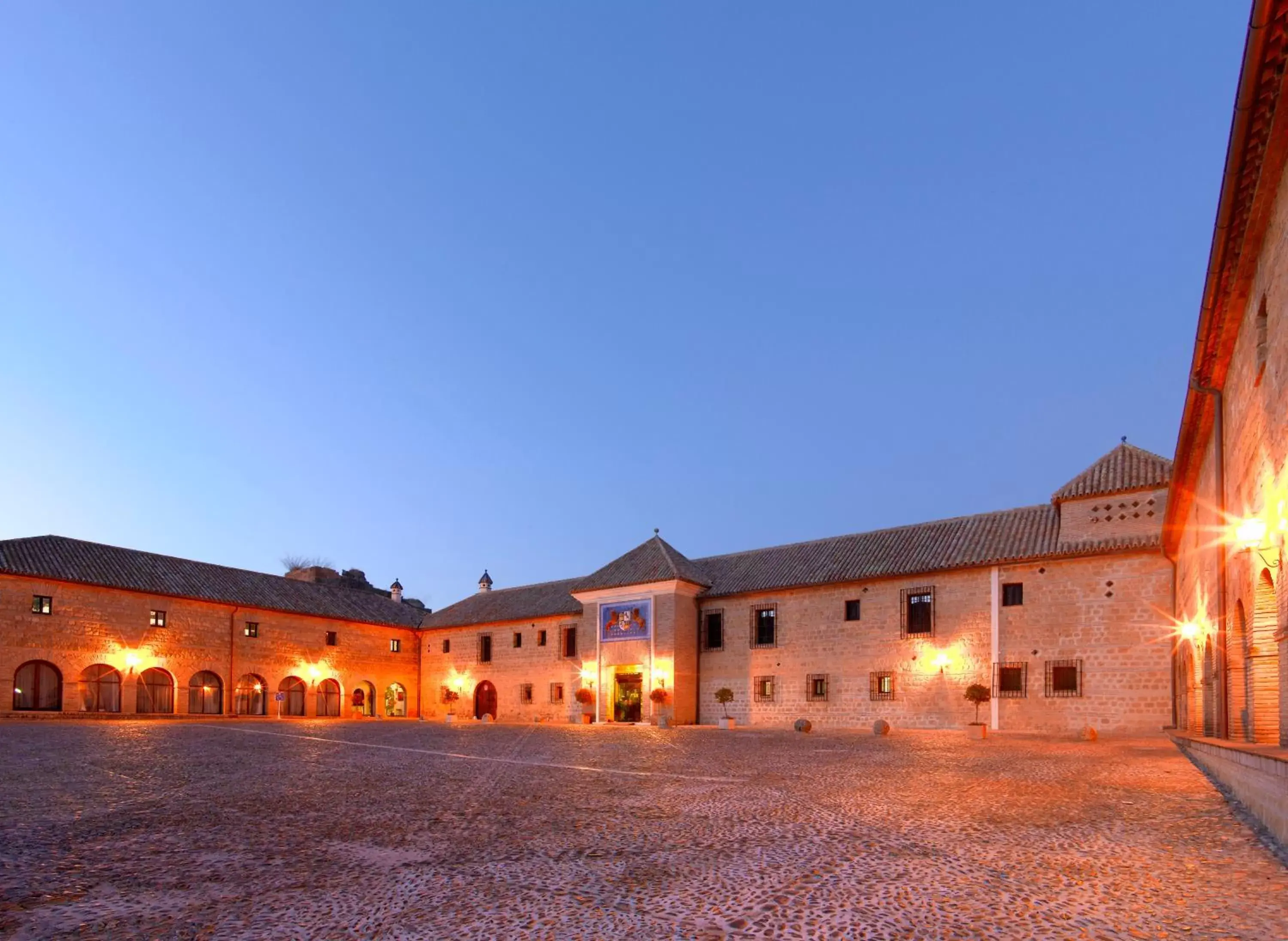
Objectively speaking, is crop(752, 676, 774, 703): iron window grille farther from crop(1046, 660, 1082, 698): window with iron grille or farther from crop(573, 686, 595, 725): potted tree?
crop(1046, 660, 1082, 698): window with iron grille

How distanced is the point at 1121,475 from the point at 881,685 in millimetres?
9846

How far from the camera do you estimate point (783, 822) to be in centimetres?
730

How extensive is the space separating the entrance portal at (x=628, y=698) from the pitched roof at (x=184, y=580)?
51.2 ft

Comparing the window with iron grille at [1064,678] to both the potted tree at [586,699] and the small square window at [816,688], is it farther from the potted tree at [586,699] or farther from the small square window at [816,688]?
the potted tree at [586,699]

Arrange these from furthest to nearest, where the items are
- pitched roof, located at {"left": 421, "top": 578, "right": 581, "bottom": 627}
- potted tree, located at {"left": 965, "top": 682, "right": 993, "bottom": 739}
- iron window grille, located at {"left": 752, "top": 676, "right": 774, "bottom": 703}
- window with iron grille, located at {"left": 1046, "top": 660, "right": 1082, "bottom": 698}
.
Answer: pitched roof, located at {"left": 421, "top": 578, "right": 581, "bottom": 627} → iron window grille, located at {"left": 752, "top": 676, "right": 774, "bottom": 703} → window with iron grille, located at {"left": 1046, "top": 660, "right": 1082, "bottom": 698} → potted tree, located at {"left": 965, "top": 682, "right": 993, "bottom": 739}

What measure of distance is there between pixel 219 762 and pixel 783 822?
9643 mm

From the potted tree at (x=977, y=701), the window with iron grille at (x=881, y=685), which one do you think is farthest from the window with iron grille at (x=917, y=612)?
the potted tree at (x=977, y=701)

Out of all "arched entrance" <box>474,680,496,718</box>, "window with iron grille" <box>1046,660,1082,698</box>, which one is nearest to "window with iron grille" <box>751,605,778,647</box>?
"window with iron grille" <box>1046,660,1082,698</box>

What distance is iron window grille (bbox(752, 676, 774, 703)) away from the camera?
3089 cm

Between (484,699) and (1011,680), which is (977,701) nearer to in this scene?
(1011,680)

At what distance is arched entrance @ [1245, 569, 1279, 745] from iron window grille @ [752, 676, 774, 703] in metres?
22.6

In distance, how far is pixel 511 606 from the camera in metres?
41.8

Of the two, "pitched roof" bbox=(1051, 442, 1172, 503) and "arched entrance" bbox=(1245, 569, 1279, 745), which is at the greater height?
"pitched roof" bbox=(1051, 442, 1172, 503)

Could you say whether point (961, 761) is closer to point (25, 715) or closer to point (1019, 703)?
point (1019, 703)
